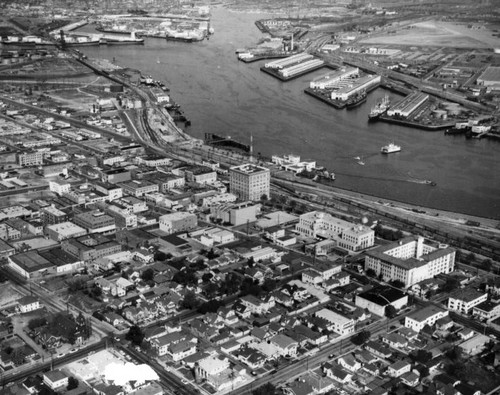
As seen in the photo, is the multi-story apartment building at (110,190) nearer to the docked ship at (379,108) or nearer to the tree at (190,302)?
the tree at (190,302)

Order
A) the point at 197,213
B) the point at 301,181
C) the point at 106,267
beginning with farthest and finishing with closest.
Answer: the point at 301,181 → the point at 197,213 → the point at 106,267

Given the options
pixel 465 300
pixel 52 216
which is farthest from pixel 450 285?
pixel 52 216

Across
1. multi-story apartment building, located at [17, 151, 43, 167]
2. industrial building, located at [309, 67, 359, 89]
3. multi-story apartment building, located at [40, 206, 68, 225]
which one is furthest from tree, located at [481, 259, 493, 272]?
industrial building, located at [309, 67, 359, 89]

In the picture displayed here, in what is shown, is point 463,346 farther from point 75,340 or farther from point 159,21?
point 159,21

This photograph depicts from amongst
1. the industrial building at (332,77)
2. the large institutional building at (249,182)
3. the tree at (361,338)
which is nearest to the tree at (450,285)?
the tree at (361,338)

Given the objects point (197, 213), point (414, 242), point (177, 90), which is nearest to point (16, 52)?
point (177, 90)
